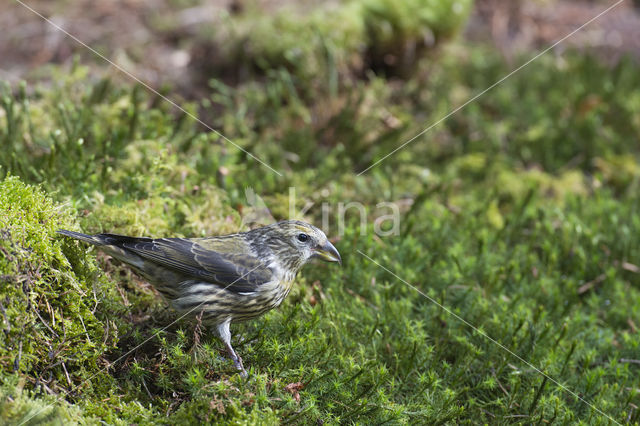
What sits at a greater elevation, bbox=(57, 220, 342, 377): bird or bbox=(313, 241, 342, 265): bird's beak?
bbox=(57, 220, 342, 377): bird

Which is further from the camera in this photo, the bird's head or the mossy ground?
the bird's head

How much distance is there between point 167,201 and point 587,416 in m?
3.21

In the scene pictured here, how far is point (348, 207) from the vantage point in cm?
555

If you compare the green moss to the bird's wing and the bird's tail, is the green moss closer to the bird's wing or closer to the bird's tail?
the bird's tail

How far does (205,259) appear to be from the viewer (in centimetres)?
386

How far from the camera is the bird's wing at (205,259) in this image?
148 inches

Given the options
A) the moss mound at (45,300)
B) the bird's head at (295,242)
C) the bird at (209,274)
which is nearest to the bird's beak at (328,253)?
the bird's head at (295,242)

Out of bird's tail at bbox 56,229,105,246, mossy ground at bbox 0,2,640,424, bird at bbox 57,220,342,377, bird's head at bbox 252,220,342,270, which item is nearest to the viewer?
mossy ground at bbox 0,2,640,424

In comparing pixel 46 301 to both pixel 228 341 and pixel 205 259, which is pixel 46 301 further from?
pixel 228 341

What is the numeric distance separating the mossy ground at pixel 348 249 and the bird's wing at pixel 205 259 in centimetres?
28

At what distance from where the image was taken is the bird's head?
4.12 m

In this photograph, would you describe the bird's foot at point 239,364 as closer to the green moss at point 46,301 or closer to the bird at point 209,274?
the bird at point 209,274

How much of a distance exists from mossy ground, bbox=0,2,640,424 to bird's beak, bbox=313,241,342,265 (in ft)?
1.00

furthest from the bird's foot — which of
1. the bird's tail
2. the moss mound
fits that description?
the bird's tail
